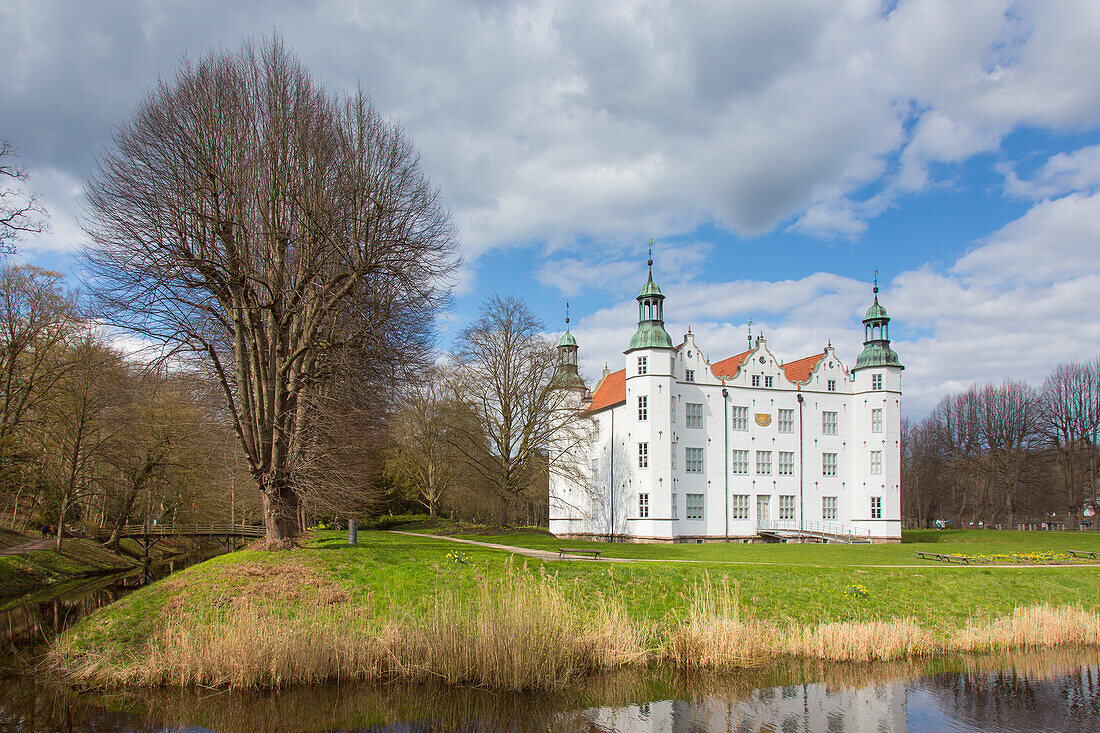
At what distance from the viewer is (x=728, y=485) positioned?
130ft

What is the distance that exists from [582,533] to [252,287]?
1156 inches

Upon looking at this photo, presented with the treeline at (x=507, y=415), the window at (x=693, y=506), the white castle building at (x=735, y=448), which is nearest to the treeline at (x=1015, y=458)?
the white castle building at (x=735, y=448)

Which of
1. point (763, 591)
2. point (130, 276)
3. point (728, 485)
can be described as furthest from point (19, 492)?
point (728, 485)

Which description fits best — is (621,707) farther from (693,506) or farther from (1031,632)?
(693,506)

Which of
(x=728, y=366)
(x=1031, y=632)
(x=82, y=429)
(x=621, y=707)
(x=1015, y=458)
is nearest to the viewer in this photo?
(x=621, y=707)

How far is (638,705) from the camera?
33.4ft

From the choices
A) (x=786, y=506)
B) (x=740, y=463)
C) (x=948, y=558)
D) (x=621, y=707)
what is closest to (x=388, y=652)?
(x=621, y=707)

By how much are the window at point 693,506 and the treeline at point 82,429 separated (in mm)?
22253

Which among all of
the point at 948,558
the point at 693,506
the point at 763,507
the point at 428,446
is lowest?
the point at 948,558

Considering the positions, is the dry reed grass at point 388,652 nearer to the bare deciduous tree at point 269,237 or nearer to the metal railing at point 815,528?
the bare deciduous tree at point 269,237

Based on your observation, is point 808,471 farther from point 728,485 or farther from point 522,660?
point 522,660

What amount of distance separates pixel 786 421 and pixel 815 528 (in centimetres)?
642

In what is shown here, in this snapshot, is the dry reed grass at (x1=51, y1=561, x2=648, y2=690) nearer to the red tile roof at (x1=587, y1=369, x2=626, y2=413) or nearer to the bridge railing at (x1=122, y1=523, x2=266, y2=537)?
the bridge railing at (x1=122, y1=523, x2=266, y2=537)

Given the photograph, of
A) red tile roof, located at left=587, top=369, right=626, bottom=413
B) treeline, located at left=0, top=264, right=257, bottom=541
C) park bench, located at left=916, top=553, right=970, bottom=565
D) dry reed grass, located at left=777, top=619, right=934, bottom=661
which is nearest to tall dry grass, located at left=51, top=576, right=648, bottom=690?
dry reed grass, located at left=777, top=619, right=934, bottom=661
